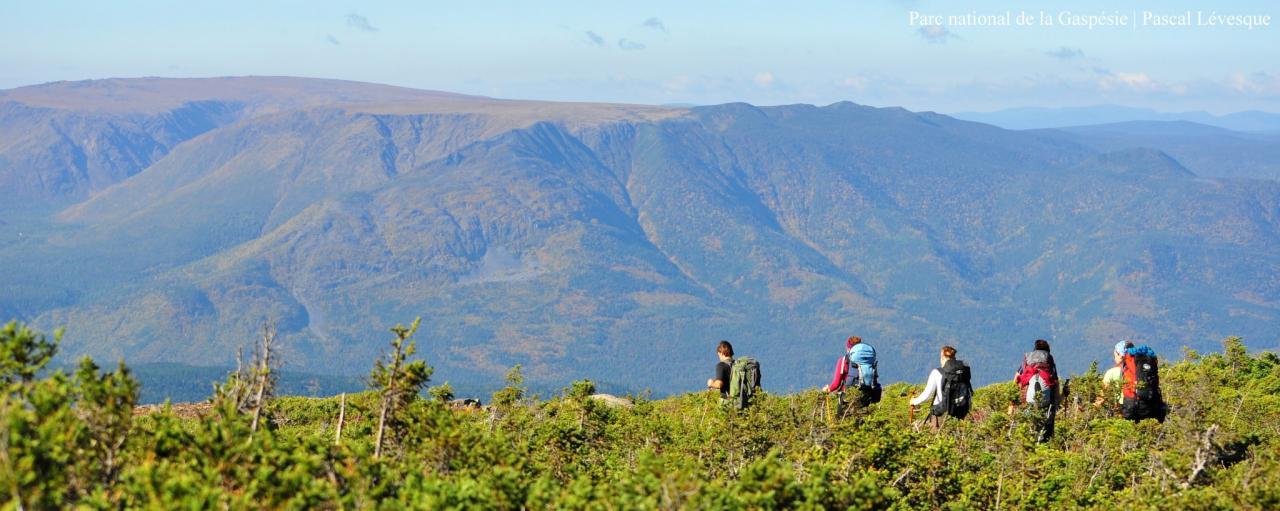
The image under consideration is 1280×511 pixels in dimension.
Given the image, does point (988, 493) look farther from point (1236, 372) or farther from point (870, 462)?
point (1236, 372)

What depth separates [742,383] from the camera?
38.1m

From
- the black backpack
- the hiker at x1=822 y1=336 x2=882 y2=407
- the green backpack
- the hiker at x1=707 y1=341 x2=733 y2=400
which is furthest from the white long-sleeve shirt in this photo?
the hiker at x1=707 y1=341 x2=733 y2=400

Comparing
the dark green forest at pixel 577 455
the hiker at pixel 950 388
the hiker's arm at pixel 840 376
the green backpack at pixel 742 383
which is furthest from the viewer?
the hiker's arm at pixel 840 376

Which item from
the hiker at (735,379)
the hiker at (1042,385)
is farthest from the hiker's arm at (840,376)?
the hiker at (1042,385)

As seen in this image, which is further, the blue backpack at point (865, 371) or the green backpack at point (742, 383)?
the blue backpack at point (865, 371)

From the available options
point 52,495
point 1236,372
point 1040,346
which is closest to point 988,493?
point 1040,346

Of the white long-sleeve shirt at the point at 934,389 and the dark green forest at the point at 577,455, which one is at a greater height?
the white long-sleeve shirt at the point at 934,389

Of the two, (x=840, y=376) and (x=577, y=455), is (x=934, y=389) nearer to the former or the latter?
(x=840, y=376)

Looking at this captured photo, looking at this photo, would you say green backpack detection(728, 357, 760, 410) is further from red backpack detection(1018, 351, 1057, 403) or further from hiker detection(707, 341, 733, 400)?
red backpack detection(1018, 351, 1057, 403)

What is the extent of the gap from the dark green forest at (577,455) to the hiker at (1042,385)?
996mm

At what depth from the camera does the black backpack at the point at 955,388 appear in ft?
127

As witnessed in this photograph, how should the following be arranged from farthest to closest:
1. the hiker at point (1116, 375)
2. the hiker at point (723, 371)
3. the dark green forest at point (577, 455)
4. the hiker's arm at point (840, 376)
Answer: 1. the hiker's arm at point (840, 376)
2. the hiker at point (1116, 375)
3. the hiker at point (723, 371)
4. the dark green forest at point (577, 455)

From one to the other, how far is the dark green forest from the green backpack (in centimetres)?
41

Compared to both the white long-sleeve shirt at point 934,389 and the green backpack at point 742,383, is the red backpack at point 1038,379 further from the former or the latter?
the green backpack at point 742,383
